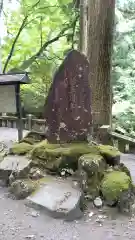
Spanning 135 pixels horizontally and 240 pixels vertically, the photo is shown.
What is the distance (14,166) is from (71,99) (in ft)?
4.31

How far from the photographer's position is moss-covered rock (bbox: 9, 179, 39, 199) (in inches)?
166

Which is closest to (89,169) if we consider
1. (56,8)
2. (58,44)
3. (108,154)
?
(108,154)

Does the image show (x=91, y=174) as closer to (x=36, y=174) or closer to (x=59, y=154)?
(x=59, y=154)

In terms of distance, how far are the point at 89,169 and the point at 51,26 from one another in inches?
332

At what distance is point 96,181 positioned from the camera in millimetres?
4293

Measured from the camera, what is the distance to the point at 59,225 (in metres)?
3.63

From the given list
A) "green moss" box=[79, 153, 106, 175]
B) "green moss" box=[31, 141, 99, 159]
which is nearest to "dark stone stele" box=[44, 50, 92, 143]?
"green moss" box=[31, 141, 99, 159]

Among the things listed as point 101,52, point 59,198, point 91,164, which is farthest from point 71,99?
point 101,52

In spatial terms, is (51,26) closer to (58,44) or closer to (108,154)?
(58,44)

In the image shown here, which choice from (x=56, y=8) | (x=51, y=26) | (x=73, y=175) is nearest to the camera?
(x=73, y=175)

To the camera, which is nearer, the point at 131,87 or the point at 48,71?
the point at 48,71

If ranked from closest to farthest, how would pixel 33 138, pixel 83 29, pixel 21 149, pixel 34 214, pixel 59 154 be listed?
pixel 34 214 < pixel 59 154 < pixel 21 149 < pixel 33 138 < pixel 83 29

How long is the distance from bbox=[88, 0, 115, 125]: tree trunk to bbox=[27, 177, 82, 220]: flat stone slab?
3.47m

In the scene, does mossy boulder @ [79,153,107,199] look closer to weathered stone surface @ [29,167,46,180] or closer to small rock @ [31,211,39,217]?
weathered stone surface @ [29,167,46,180]
